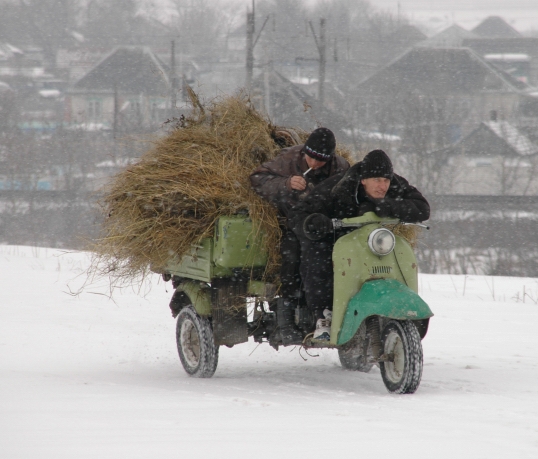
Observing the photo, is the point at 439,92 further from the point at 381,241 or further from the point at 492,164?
the point at 381,241

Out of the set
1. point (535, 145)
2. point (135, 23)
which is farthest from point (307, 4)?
point (535, 145)

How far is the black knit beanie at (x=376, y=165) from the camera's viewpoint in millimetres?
5133

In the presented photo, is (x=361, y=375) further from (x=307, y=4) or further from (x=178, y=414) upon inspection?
(x=307, y=4)

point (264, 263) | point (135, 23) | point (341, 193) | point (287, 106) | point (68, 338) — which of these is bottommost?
point (68, 338)

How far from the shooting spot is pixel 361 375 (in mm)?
6066

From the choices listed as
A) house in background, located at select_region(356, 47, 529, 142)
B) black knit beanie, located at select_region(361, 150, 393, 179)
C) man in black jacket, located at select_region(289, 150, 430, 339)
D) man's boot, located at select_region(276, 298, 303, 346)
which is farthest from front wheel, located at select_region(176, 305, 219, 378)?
house in background, located at select_region(356, 47, 529, 142)

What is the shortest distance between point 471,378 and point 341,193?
1574 millimetres

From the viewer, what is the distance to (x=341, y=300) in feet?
16.8

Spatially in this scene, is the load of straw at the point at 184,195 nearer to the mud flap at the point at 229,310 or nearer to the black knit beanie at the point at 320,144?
the mud flap at the point at 229,310

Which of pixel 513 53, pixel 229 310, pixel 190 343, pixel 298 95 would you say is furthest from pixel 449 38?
pixel 229 310

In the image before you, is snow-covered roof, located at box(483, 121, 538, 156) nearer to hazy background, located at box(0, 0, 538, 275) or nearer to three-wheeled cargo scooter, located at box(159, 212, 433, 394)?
hazy background, located at box(0, 0, 538, 275)

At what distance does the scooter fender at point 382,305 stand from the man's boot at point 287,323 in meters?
0.50

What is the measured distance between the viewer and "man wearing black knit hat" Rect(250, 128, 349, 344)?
18.1ft

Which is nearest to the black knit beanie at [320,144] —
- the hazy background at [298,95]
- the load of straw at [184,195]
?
the load of straw at [184,195]
